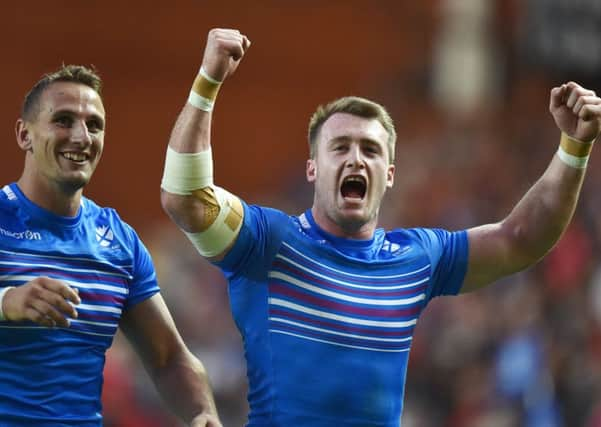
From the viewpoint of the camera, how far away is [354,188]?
5176mm

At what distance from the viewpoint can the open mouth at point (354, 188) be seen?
16.8 feet

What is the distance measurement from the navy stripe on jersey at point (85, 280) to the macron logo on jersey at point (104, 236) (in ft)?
0.36

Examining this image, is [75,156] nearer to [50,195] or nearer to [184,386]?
[50,195]

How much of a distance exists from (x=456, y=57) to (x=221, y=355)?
28.2 feet

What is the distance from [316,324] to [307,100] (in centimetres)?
→ 1366

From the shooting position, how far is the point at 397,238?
5.34 metres

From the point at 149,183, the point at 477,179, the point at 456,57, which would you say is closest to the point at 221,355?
the point at 477,179

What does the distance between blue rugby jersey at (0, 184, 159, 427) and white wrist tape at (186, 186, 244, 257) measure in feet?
1.55

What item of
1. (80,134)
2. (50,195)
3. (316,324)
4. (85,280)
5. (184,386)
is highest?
(80,134)

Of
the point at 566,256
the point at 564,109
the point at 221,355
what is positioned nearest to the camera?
the point at 564,109

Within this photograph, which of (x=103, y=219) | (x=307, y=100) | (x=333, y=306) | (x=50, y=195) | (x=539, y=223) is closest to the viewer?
(x=333, y=306)

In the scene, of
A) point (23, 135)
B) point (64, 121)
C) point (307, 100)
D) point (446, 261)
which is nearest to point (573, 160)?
point (446, 261)

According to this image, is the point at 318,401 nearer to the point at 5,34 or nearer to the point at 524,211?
the point at 524,211

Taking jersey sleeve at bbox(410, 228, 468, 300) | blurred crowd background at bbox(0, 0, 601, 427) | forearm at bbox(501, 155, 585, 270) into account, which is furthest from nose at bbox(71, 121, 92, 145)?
→ blurred crowd background at bbox(0, 0, 601, 427)
